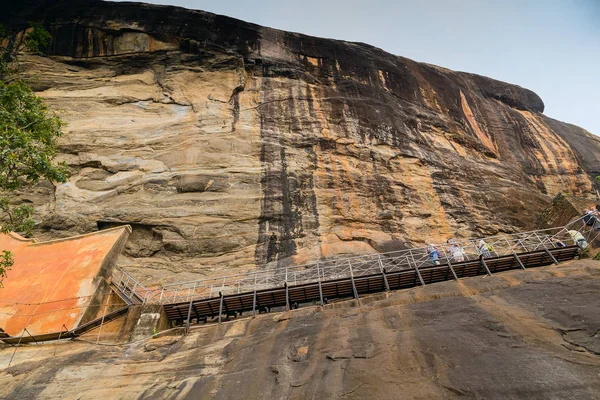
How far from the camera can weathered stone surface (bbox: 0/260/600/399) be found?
609cm

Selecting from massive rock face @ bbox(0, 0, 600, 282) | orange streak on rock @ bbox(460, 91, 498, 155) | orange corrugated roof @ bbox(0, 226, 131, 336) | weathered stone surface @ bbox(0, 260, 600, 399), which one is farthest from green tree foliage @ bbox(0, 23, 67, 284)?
orange streak on rock @ bbox(460, 91, 498, 155)

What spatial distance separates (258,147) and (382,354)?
13.0m

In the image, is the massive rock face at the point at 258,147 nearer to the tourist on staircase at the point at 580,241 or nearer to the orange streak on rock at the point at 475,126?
the orange streak on rock at the point at 475,126

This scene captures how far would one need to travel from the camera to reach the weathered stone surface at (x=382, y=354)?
20.0ft

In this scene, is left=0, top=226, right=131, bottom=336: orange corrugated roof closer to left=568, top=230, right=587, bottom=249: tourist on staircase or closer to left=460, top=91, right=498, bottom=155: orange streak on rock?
left=568, top=230, right=587, bottom=249: tourist on staircase

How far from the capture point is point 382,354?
7.25 metres

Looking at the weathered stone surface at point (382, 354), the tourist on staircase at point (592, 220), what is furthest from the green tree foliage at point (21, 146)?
the tourist on staircase at point (592, 220)

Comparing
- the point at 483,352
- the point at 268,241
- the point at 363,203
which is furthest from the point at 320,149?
the point at 483,352

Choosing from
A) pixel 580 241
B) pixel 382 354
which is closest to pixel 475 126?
pixel 580 241

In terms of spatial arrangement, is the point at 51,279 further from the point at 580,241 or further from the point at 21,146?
the point at 580,241

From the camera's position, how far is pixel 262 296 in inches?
499

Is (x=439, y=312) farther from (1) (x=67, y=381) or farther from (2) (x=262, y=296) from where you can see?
(1) (x=67, y=381)

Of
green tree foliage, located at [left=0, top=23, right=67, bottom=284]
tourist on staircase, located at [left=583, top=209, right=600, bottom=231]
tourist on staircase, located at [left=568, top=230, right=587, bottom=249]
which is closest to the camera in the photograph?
green tree foliage, located at [left=0, top=23, right=67, bottom=284]

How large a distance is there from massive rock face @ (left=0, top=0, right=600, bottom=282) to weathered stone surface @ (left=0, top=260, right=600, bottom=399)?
553 centimetres
